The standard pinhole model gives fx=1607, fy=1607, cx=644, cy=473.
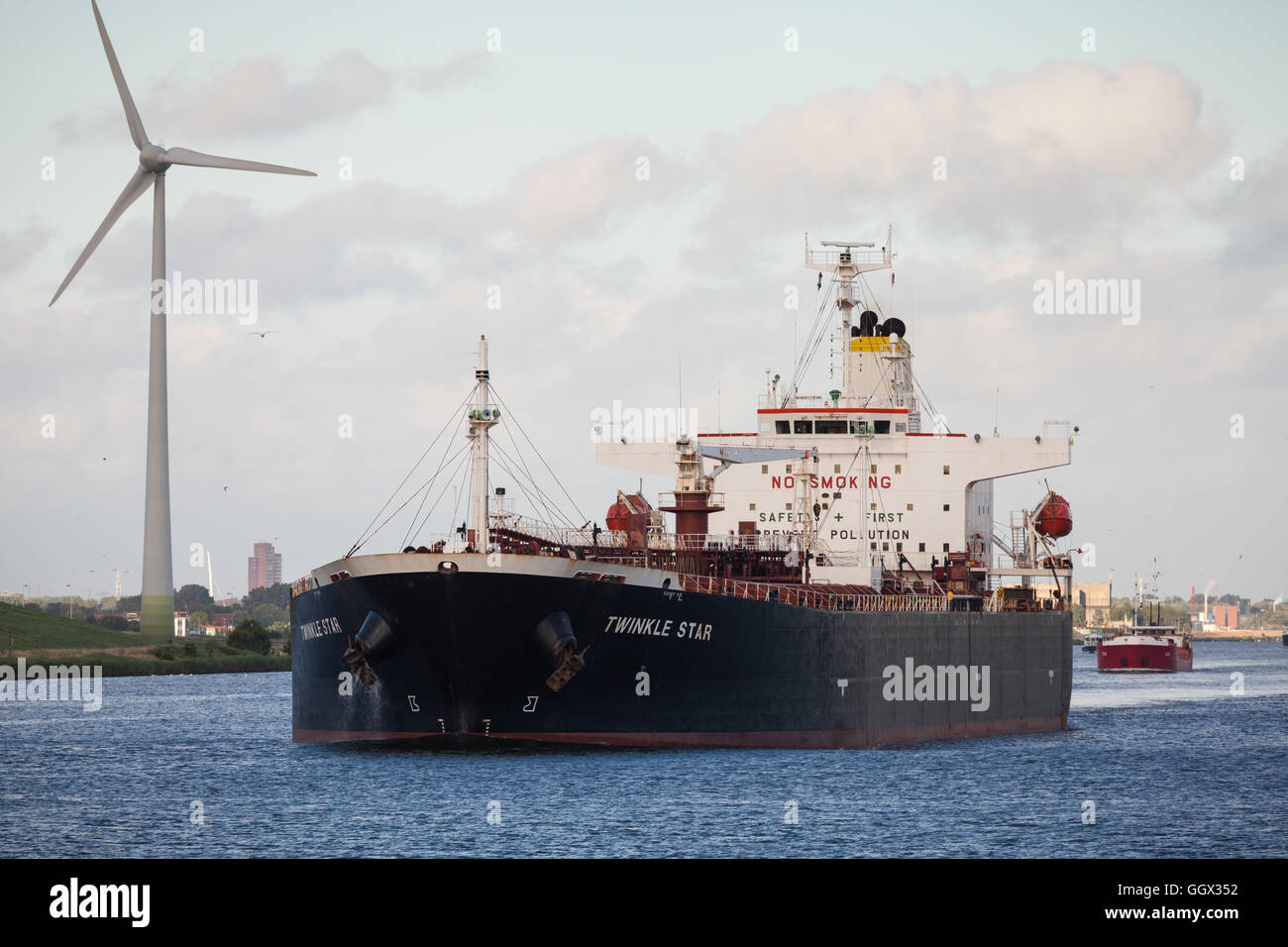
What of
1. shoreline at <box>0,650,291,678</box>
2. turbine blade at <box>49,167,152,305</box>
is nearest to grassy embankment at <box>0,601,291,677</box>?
shoreline at <box>0,650,291,678</box>

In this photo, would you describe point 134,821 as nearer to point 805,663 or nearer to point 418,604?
point 418,604

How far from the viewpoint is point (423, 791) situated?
34750mm

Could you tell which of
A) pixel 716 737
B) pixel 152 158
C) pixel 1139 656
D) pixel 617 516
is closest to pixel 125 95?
pixel 152 158

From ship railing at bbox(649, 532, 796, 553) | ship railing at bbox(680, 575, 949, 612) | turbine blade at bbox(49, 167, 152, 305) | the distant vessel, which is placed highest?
turbine blade at bbox(49, 167, 152, 305)

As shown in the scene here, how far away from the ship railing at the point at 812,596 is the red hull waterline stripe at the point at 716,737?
3747 millimetres

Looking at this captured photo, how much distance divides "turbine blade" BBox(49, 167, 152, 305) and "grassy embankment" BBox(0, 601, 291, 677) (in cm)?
4058

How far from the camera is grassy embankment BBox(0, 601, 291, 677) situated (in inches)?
4488

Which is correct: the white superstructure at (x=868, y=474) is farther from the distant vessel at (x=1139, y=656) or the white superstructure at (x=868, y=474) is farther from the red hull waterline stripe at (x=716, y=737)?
the distant vessel at (x=1139, y=656)

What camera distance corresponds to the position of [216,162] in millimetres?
77625

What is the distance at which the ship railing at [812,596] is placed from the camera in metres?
44.0

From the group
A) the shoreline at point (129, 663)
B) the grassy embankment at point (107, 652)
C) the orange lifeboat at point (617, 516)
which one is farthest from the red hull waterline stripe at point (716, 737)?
the grassy embankment at point (107, 652)

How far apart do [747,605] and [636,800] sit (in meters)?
10.9

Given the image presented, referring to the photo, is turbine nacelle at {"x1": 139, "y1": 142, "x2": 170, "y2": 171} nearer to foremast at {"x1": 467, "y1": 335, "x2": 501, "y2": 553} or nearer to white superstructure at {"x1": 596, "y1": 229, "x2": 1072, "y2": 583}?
white superstructure at {"x1": 596, "y1": 229, "x2": 1072, "y2": 583}

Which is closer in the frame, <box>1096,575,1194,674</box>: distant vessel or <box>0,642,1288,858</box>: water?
<box>0,642,1288,858</box>: water
